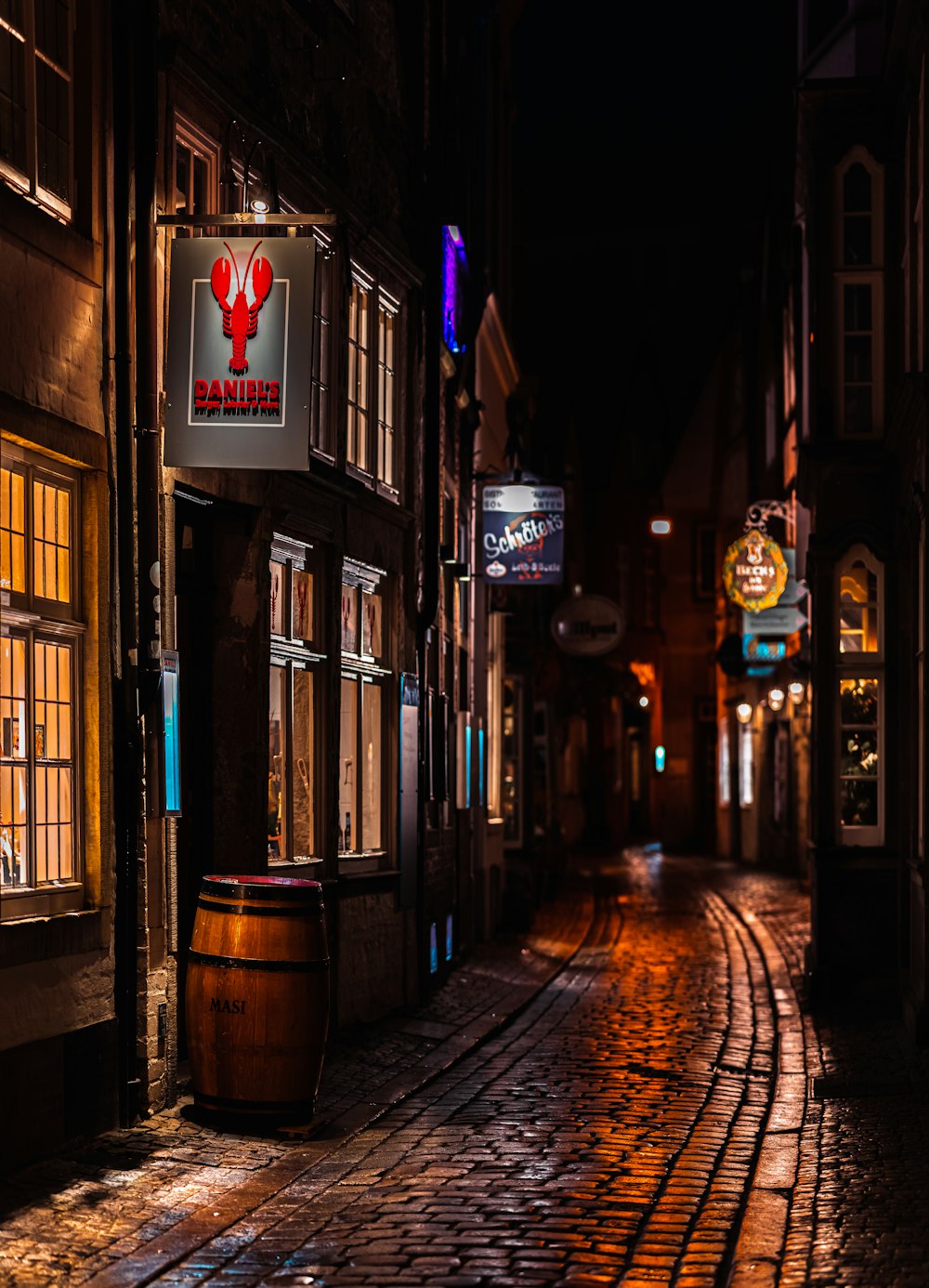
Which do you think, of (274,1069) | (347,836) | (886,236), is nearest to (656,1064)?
(347,836)

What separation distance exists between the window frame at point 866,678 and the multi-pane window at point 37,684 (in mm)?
8081

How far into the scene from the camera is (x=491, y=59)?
2220cm

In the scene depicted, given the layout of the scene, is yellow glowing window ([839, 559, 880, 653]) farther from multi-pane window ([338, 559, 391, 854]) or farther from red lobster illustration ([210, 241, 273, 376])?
red lobster illustration ([210, 241, 273, 376])

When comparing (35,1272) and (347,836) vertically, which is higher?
(347,836)

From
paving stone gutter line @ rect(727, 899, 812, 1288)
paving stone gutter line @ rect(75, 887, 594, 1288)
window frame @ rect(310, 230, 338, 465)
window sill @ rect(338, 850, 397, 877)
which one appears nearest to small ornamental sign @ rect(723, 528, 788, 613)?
paving stone gutter line @ rect(75, 887, 594, 1288)

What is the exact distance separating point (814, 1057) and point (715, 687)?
36947 millimetres

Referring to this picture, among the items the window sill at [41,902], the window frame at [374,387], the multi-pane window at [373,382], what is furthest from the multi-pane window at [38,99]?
the multi-pane window at [373,382]

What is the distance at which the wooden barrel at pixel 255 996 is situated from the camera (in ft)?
28.2

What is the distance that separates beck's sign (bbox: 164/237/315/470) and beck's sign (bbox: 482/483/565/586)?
10.4m

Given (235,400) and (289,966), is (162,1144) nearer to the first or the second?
(289,966)

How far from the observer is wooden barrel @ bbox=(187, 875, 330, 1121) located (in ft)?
28.2

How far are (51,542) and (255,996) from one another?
228 cm

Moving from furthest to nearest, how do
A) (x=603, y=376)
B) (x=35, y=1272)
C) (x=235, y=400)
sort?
1. (x=603, y=376)
2. (x=235, y=400)
3. (x=35, y=1272)

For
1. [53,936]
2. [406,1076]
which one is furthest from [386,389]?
[53,936]
